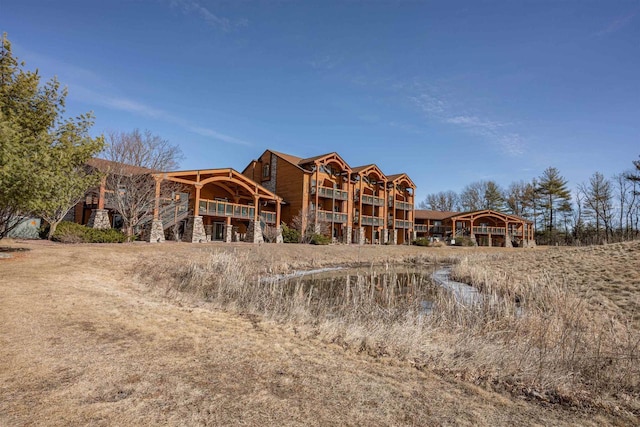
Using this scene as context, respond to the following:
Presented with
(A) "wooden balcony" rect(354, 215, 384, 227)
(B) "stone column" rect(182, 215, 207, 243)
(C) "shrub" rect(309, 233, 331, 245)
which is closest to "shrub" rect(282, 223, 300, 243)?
(C) "shrub" rect(309, 233, 331, 245)

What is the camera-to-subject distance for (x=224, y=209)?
28.8 meters

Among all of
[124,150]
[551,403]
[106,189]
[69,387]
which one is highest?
[124,150]

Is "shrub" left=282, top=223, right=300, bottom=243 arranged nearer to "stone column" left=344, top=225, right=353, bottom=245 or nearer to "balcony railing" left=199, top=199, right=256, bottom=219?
"balcony railing" left=199, top=199, right=256, bottom=219

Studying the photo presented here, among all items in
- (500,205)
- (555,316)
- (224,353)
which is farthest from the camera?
(500,205)

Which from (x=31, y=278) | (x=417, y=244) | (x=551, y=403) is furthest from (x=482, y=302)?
(x=417, y=244)

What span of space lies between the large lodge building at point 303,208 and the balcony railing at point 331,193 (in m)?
0.11

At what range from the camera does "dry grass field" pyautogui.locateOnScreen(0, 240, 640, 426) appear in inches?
137

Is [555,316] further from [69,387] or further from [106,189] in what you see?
[106,189]

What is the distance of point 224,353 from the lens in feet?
16.8

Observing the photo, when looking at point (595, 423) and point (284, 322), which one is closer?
point (595, 423)

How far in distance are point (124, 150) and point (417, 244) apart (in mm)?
33103

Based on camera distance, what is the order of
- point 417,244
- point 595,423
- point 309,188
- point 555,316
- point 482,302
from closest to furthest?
point 595,423 → point 555,316 → point 482,302 → point 309,188 → point 417,244

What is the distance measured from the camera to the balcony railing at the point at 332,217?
35344 mm

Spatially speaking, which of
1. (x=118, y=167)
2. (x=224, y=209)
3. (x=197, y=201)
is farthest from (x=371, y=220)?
(x=118, y=167)
